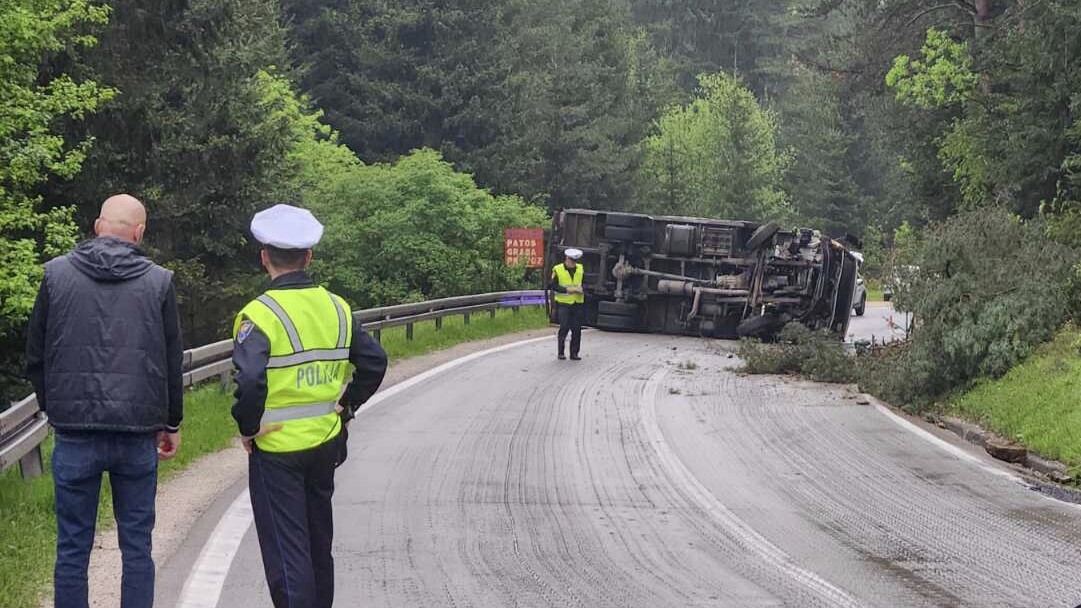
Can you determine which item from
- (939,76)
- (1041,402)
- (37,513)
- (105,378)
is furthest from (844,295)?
(105,378)

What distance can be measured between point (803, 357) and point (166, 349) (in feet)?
47.8

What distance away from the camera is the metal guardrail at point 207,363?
917 cm

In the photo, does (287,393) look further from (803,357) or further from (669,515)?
(803,357)

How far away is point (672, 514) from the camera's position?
9.12 meters

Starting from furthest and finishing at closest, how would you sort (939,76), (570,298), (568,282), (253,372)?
(939,76) → (568,282) → (570,298) → (253,372)

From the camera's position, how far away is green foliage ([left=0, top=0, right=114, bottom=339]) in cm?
1691

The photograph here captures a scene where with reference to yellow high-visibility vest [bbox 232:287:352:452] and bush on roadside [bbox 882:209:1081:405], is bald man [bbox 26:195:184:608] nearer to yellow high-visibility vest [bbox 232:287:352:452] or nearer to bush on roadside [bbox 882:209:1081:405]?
yellow high-visibility vest [bbox 232:287:352:452]

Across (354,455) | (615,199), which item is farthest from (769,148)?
(354,455)

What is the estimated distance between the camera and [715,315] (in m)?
24.4

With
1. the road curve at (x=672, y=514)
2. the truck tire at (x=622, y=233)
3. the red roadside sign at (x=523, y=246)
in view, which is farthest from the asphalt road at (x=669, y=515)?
the red roadside sign at (x=523, y=246)

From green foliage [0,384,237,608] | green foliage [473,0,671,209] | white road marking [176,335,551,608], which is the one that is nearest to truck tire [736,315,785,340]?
green foliage [0,384,237,608]

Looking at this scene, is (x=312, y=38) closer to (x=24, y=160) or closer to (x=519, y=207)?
(x=519, y=207)

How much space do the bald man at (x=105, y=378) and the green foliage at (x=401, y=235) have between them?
25.0 meters

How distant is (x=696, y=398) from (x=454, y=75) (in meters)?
31.1
